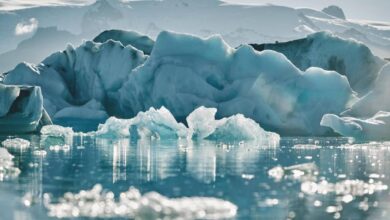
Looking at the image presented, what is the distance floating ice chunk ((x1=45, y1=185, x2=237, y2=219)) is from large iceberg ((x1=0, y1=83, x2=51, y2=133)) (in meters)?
20.9

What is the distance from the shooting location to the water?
40.7 feet

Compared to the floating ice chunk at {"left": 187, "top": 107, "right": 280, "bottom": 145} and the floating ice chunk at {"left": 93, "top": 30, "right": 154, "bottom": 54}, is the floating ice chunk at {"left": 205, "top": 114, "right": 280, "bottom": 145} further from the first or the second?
the floating ice chunk at {"left": 93, "top": 30, "right": 154, "bottom": 54}

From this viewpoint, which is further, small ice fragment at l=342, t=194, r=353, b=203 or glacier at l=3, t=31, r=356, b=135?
glacier at l=3, t=31, r=356, b=135

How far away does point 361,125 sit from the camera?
1243 inches

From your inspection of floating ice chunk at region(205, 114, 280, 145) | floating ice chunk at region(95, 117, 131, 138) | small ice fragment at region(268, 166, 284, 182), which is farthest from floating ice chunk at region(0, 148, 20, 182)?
floating ice chunk at region(95, 117, 131, 138)

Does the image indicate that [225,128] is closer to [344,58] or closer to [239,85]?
[239,85]

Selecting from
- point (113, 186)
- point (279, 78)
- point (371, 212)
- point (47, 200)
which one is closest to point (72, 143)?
point (279, 78)

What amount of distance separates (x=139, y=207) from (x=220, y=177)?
5436 mm

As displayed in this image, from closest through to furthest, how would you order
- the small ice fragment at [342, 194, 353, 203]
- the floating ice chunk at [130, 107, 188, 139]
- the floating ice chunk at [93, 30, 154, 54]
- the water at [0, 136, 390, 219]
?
the water at [0, 136, 390, 219] → the small ice fragment at [342, 194, 353, 203] → the floating ice chunk at [130, 107, 188, 139] → the floating ice chunk at [93, 30, 154, 54]

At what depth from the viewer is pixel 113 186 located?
1484 cm

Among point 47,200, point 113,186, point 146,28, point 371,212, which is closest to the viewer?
point 371,212

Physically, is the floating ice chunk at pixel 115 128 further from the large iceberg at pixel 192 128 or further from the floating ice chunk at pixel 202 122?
the floating ice chunk at pixel 202 122

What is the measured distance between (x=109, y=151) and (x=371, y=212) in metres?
13.6

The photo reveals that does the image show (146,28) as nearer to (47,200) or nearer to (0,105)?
(0,105)
